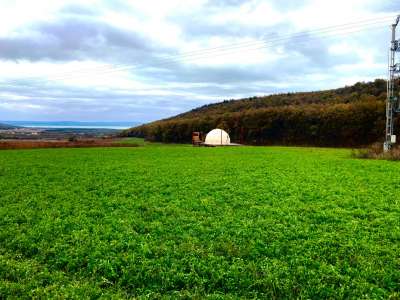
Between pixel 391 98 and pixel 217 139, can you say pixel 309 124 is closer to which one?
pixel 217 139

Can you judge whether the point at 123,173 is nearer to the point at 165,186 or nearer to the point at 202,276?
the point at 165,186

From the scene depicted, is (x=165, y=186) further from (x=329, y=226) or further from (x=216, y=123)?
(x=216, y=123)

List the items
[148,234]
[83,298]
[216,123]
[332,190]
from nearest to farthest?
[83,298] < [148,234] < [332,190] < [216,123]

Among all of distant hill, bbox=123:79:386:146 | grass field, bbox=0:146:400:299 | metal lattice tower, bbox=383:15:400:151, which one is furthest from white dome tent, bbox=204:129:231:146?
grass field, bbox=0:146:400:299

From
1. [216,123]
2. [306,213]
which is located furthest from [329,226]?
[216,123]

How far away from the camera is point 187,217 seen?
1360 centimetres

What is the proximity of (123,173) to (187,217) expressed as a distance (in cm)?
1213

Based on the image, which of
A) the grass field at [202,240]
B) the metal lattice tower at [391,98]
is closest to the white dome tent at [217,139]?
the metal lattice tower at [391,98]

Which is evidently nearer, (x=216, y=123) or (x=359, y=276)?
(x=359, y=276)

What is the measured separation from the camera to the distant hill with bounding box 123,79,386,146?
6625cm

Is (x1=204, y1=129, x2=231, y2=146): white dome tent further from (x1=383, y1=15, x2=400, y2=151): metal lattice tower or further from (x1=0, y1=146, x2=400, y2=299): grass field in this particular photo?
(x1=0, y1=146, x2=400, y2=299): grass field

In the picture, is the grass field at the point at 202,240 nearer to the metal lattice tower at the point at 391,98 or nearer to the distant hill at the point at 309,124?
the metal lattice tower at the point at 391,98

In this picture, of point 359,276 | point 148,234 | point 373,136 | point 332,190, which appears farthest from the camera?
point 373,136

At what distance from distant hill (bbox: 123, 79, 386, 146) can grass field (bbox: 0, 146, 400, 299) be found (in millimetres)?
48812
